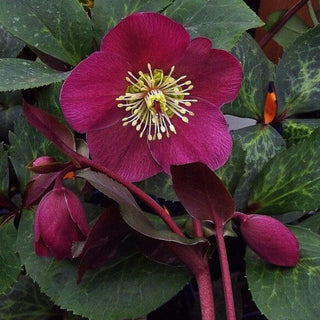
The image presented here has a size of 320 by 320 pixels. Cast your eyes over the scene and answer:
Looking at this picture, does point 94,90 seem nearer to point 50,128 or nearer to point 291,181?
point 50,128

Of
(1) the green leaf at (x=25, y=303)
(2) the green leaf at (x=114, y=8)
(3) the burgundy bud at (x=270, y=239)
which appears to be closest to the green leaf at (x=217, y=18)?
(2) the green leaf at (x=114, y=8)

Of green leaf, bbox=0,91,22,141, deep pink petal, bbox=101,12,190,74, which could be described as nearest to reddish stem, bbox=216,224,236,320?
deep pink petal, bbox=101,12,190,74

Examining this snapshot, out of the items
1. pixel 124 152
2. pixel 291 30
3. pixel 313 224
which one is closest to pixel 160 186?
pixel 124 152

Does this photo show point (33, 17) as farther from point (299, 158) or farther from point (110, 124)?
point (299, 158)

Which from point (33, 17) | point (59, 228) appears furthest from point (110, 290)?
point (33, 17)

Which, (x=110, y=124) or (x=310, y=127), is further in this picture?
(x=310, y=127)

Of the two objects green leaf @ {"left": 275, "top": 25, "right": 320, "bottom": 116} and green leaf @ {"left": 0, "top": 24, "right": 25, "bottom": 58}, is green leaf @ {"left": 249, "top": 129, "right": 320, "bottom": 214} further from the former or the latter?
green leaf @ {"left": 0, "top": 24, "right": 25, "bottom": 58}
